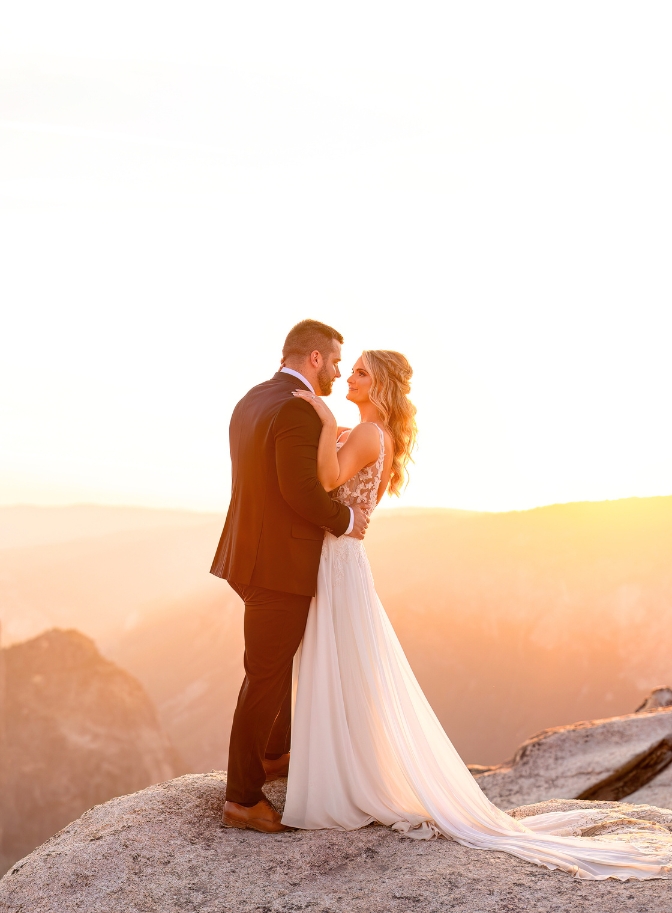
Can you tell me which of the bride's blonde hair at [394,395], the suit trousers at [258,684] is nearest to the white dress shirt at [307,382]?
the bride's blonde hair at [394,395]

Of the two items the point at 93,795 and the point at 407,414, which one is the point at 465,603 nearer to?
the point at 93,795

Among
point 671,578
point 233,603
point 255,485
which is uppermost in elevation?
point 255,485

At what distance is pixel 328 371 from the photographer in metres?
5.43

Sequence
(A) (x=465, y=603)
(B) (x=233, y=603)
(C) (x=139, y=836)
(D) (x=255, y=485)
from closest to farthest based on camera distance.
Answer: (C) (x=139, y=836) → (D) (x=255, y=485) → (A) (x=465, y=603) → (B) (x=233, y=603)

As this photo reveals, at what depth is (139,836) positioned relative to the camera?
4.86 m

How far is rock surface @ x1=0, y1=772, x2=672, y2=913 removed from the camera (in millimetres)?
4160

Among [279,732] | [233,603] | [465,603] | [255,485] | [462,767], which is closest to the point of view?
[255,485]

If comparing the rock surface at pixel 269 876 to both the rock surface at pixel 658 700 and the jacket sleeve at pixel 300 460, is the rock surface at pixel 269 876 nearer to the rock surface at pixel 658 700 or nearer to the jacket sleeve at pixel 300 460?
the jacket sleeve at pixel 300 460

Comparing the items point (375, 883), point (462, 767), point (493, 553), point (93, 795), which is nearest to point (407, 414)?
point (462, 767)

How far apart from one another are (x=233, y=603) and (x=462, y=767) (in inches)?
2510

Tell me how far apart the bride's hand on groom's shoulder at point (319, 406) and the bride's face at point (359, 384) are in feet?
1.47

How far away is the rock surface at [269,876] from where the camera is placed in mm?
4160

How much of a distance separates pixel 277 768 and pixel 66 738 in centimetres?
4986

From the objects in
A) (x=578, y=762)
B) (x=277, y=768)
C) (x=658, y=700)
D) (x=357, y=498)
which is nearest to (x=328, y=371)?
(x=357, y=498)
